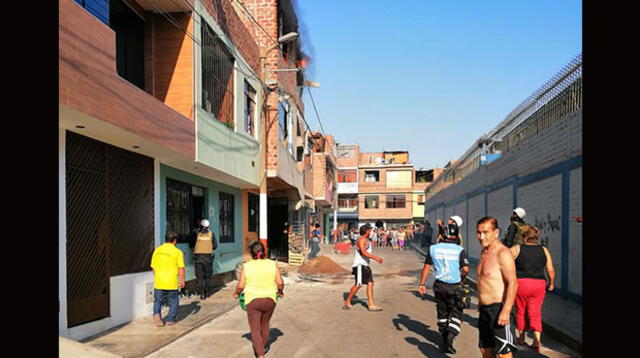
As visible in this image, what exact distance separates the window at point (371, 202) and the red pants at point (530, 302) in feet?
188

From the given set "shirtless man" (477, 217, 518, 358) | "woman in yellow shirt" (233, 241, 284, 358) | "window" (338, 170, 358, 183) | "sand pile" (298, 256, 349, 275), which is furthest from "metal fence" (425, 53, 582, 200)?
"window" (338, 170, 358, 183)

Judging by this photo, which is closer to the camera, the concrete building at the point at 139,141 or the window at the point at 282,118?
the concrete building at the point at 139,141

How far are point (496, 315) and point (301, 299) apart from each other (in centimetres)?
789

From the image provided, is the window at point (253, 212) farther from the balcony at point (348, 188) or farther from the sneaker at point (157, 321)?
the balcony at point (348, 188)

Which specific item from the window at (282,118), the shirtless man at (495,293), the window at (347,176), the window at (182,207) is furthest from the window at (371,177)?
the shirtless man at (495,293)

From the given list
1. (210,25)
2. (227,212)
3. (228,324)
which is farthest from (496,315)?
(227,212)

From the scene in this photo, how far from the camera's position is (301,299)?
12.6 meters

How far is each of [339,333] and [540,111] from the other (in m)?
8.53

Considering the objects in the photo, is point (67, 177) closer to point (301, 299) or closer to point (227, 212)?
point (301, 299)

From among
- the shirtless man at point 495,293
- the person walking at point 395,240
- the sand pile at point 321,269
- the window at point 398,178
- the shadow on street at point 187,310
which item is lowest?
the person walking at point 395,240

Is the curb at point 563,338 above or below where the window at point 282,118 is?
below

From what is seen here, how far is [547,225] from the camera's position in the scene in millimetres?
12414

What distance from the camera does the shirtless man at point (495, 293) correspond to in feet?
16.4

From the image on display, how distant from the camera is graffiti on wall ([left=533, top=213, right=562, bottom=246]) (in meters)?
11.8
